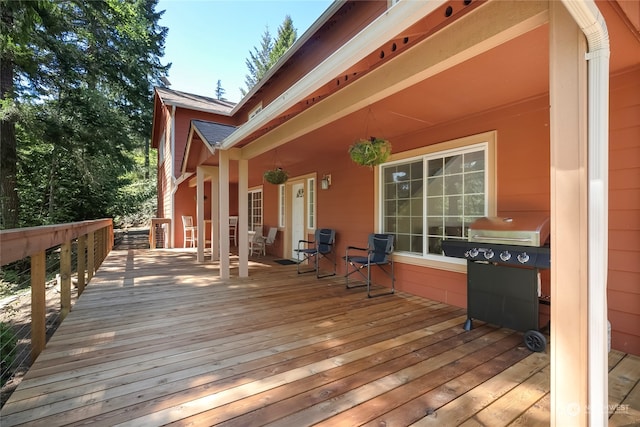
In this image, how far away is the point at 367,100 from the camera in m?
2.56

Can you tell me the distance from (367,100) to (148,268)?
579cm

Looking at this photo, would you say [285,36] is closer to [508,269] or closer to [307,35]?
[307,35]

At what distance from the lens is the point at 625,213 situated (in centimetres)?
244

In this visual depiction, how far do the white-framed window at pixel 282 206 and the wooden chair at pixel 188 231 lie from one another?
3.54 metres

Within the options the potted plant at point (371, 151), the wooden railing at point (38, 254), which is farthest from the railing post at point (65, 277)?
the potted plant at point (371, 151)

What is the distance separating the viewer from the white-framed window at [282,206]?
7605mm

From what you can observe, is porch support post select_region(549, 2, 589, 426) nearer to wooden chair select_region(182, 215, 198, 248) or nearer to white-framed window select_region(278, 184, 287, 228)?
white-framed window select_region(278, 184, 287, 228)

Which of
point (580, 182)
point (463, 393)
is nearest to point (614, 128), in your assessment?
point (580, 182)

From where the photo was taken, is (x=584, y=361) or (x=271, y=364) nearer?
(x=584, y=361)

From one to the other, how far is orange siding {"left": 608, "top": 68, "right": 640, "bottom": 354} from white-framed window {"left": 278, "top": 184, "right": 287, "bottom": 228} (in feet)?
19.9

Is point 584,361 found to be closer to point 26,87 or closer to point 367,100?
point 367,100

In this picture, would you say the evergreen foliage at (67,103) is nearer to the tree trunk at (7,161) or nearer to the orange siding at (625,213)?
the tree trunk at (7,161)

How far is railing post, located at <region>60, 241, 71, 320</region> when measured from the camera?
2.88 m

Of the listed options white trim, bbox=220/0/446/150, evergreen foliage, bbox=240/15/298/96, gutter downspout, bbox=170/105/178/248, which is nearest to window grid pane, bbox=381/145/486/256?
white trim, bbox=220/0/446/150
